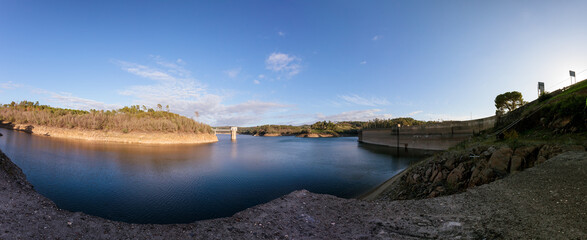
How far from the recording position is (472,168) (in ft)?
21.8

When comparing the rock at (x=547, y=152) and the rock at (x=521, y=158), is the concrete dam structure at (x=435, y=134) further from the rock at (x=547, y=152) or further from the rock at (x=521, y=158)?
the rock at (x=521, y=158)

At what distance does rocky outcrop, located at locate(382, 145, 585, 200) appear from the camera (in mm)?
5953

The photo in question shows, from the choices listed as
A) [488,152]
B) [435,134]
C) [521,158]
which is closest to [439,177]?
[488,152]

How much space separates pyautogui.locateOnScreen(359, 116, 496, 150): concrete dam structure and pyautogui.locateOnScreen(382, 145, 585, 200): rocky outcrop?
18357 mm

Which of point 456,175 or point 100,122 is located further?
point 100,122

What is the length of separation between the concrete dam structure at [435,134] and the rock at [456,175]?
752 inches

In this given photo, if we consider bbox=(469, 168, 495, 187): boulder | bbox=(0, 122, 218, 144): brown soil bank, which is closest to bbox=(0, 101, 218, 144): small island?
bbox=(0, 122, 218, 144): brown soil bank

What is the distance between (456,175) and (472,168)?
0.51 meters

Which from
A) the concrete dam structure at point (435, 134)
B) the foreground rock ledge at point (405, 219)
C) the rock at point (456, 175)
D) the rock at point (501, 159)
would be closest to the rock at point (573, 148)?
the foreground rock ledge at point (405, 219)

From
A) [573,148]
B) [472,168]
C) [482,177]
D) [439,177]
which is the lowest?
[439,177]

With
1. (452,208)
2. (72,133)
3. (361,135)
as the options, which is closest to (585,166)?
(452,208)

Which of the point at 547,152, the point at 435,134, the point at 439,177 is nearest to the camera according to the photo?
the point at 547,152

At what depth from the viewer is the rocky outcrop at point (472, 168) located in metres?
5.95

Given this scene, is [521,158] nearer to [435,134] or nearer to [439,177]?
[439,177]
